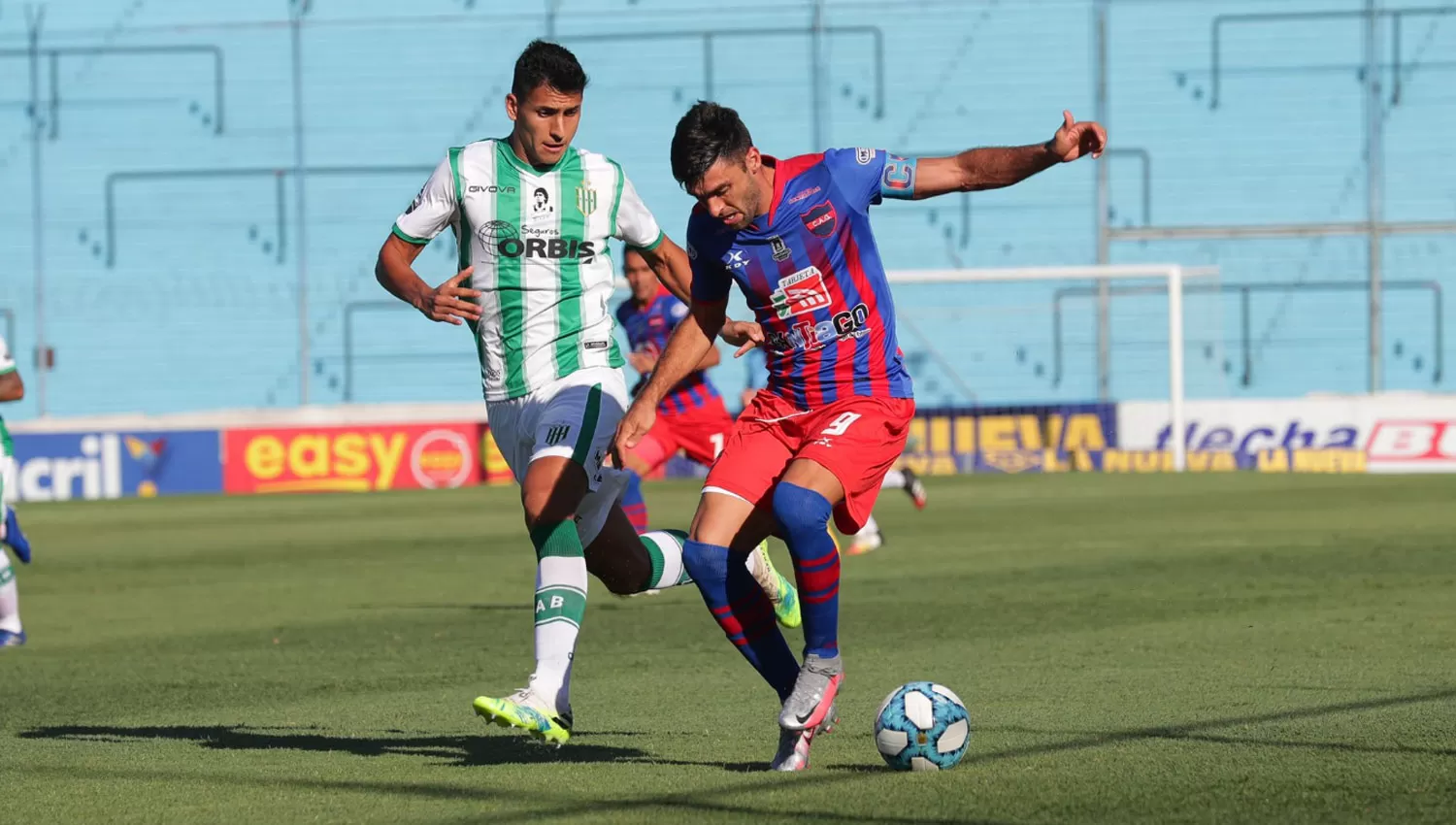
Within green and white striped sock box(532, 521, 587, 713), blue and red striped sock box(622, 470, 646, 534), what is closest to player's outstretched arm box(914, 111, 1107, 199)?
green and white striped sock box(532, 521, 587, 713)

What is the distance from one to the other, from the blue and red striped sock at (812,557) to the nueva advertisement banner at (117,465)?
81.1 ft

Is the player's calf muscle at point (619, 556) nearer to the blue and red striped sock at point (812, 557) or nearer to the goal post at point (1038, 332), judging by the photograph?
the blue and red striped sock at point (812, 557)

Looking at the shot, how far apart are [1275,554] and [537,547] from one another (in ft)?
28.3

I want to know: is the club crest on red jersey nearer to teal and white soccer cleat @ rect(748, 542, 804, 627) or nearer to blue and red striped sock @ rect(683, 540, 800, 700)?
blue and red striped sock @ rect(683, 540, 800, 700)

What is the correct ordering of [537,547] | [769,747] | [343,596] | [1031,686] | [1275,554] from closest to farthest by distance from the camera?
Result: [769,747] < [537,547] < [1031,686] < [343,596] < [1275,554]

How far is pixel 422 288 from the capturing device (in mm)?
6438

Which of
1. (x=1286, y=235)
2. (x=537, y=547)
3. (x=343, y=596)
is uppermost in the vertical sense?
(x=1286, y=235)

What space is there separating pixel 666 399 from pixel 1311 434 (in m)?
17.3

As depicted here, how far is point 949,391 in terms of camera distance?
3275 centimetres

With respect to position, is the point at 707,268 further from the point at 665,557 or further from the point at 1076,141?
the point at 665,557

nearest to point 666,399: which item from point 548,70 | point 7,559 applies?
point 7,559

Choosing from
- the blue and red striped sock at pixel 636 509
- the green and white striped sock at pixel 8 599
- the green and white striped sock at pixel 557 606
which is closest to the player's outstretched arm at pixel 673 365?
the green and white striped sock at pixel 557 606

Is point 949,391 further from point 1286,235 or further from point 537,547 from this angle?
point 537,547

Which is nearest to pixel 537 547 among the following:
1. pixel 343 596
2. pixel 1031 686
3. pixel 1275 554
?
pixel 1031 686
